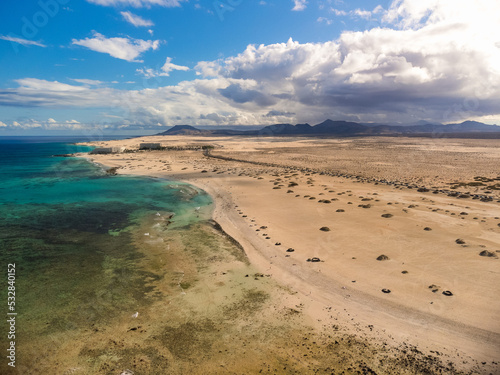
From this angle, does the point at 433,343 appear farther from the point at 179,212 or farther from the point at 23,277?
the point at 179,212

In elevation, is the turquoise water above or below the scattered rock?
below

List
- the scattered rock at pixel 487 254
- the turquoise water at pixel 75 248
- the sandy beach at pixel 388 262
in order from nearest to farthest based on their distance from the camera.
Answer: the sandy beach at pixel 388 262, the turquoise water at pixel 75 248, the scattered rock at pixel 487 254

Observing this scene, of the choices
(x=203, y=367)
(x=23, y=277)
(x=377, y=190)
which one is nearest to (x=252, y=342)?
(x=203, y=367)

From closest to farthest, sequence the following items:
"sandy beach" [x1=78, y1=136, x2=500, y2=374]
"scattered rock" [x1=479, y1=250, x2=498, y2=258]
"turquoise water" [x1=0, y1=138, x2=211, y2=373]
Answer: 1. "sandy beach" [x1=78, y1=136, x2=500, y2=374]
2. "turquoise water" [x1=0, y1=138, x2=211, y2=373]
3. "scattered rock" [x1=479, y1=250, x2=498, y2=258]

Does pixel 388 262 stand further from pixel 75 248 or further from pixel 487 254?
pixel 75 248

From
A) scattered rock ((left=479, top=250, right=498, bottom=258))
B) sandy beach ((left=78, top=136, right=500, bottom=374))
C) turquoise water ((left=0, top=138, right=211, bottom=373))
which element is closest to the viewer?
sandy beach ((left=78, top=136, right=500, bottom=374))

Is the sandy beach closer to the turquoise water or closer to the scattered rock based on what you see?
the scattered rock

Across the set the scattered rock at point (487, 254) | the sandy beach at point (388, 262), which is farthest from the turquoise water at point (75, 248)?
the scattered rock at point (487, 254)

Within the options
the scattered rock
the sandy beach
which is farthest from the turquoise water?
the scattered rock

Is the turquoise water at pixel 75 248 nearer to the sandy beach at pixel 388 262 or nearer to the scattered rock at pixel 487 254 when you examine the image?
the sandy beach at pixel 388 262
